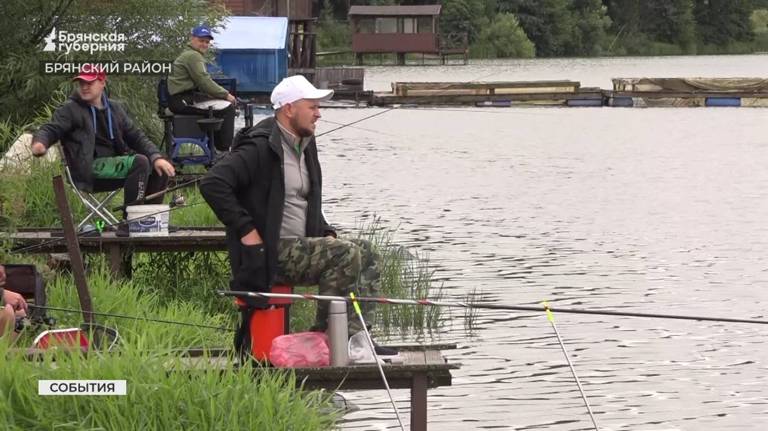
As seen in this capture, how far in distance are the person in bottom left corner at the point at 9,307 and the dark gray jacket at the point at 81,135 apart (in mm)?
2979

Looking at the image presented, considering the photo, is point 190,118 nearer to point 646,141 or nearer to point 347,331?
point 347,331

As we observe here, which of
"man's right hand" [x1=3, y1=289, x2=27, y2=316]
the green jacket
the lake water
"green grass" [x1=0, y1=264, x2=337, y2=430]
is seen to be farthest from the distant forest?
"green grass" [x1=0, y1=264, x2=337, y2=430]

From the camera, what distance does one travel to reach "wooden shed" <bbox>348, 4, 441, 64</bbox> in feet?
306

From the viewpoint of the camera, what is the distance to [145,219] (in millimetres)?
11320

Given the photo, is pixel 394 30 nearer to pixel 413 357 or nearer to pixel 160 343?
pixel 160 343

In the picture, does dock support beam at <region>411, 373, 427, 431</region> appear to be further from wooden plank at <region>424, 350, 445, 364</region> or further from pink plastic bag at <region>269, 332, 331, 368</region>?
pink plastic bag at <region>269, 332, 331, 368</region>

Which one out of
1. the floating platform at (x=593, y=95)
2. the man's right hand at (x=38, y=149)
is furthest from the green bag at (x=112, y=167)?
the floating platform at (x=593, y=95)

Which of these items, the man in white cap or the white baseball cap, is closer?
the man in white cap

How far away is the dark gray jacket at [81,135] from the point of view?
1166 cm

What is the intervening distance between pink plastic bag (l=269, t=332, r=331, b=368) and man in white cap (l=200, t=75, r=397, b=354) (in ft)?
0.77

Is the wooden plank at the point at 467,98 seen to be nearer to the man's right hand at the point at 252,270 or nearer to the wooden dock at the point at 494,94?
the wooden dock at the point at 494,94

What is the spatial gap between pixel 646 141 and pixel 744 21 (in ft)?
287

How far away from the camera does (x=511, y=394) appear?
10.6 metres

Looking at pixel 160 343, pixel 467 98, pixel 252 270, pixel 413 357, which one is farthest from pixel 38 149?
pixel 467 98
